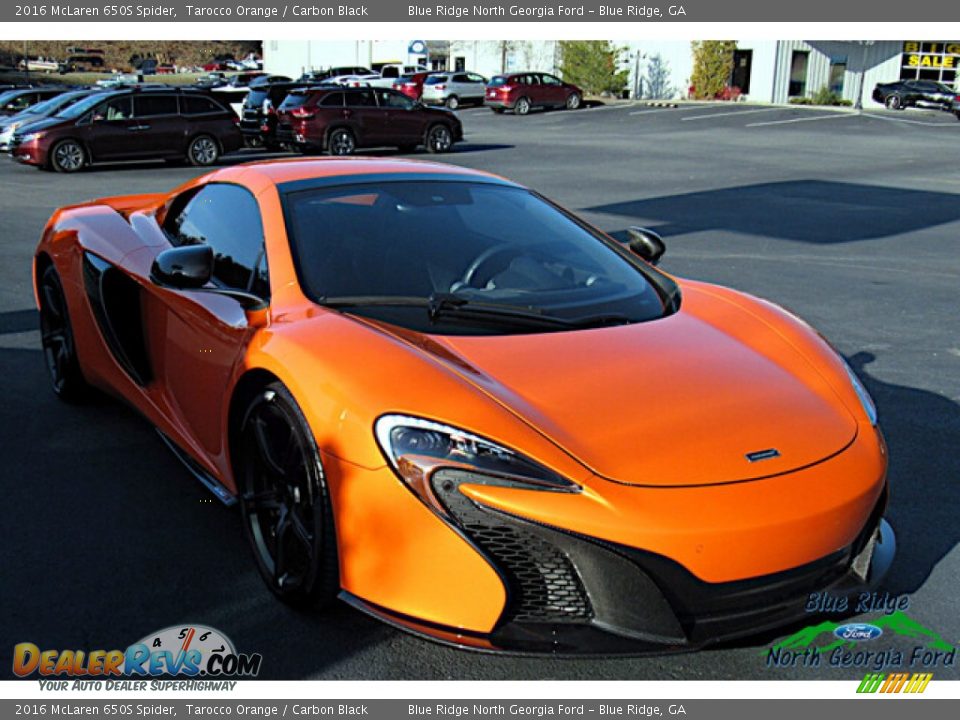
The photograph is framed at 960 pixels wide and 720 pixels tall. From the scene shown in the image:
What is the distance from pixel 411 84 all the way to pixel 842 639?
44.7m

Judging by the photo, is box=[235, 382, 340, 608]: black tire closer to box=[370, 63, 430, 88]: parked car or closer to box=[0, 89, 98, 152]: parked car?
box=[0, 89, 98, 152]: parked car

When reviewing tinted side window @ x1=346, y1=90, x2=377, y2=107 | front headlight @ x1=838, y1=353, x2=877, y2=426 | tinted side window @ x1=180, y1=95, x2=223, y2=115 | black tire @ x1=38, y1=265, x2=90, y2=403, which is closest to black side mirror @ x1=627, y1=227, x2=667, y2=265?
front headlight @ x1=838, y1=353, x2=877, y2=426

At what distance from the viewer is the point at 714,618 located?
2.95m

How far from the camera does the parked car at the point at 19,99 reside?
93.6ft

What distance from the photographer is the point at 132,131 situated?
21.9 meters

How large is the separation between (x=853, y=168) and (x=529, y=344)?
Result: 763 inches

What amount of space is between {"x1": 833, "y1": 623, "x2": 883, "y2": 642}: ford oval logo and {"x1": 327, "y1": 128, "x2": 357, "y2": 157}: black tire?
22.0 meters

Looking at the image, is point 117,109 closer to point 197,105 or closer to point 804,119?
point 197,105

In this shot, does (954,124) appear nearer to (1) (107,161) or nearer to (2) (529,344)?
(1) (107,161)

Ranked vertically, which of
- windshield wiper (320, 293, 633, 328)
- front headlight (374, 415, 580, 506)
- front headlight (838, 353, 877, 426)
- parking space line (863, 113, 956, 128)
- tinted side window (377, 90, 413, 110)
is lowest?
parking space line (863, 113, 956, 128)

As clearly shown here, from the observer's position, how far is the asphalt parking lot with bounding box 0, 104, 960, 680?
3350 mm

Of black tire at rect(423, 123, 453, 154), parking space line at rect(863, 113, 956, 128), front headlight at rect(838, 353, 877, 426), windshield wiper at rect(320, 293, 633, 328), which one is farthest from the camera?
parking space line at rect(863, 113, 956, 128)
